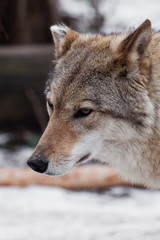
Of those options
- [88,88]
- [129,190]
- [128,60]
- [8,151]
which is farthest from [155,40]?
[8,151]

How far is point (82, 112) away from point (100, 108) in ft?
0.45

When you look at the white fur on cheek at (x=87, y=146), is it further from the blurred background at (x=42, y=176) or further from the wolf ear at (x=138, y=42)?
the blurred background at (x=42, y=176)

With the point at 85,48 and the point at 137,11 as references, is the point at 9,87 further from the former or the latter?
the point at 137,11

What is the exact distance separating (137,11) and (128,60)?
31.0 ft

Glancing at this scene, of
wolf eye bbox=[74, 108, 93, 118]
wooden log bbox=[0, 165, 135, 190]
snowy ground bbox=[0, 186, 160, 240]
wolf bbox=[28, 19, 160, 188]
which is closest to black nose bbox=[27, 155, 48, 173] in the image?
wolf bbox=[28, 19, 160, 188]

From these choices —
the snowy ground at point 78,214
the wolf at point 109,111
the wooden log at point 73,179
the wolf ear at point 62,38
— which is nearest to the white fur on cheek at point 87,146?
the wolf at point 109,111

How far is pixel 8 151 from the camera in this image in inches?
301

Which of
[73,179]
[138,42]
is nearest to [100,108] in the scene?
[138,42]

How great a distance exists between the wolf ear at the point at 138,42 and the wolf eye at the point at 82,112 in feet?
1.55

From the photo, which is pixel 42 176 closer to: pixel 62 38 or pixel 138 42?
pixel 62 38

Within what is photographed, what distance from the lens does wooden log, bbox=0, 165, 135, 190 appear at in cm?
578

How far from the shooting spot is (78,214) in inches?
186

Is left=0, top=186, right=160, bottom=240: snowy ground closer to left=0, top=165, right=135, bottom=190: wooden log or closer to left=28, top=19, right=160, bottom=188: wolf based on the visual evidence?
left=0, top=165, right=135, bottom=190: wooden log

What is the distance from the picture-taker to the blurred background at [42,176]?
4.11m
